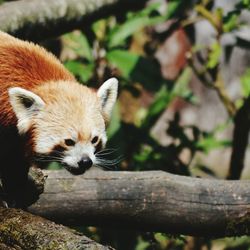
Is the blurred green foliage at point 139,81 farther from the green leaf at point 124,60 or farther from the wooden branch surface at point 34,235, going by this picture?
the wooden branch surface at point 34,235

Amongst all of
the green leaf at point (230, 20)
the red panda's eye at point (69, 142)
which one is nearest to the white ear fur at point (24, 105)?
the red panda's eye at point (69, 142)

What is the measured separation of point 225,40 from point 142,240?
3138 millimetres

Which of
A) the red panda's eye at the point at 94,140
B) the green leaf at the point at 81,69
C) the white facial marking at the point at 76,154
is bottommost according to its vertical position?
the green leaf at the point at 81,69

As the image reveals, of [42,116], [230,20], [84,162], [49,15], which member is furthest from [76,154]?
[230,20]

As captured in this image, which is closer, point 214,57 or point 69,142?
point 69,142

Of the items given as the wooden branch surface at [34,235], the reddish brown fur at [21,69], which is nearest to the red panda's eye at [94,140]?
the reddish brown fur at [21,69]

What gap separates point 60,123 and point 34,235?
0.69m

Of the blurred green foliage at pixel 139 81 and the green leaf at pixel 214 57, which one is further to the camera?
the blurred green foliage at pixel 139 81

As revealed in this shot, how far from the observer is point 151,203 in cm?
299

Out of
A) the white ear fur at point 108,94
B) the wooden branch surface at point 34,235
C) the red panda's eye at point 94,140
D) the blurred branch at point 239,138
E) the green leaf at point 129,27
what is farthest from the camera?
the green leaf at point 129,27

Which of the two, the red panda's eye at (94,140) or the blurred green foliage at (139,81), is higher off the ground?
the red panda's eye at (94,140)

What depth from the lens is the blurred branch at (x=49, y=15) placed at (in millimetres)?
3754

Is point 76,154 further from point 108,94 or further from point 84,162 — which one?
point 108,94

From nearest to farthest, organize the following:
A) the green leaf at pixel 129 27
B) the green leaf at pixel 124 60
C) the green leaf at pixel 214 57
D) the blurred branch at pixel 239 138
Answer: the blurred branch at pixel 239 138, the green leaf at pixel 214 57, the green leaf at pixel 124 60, the green leaf at pixel 129 27
